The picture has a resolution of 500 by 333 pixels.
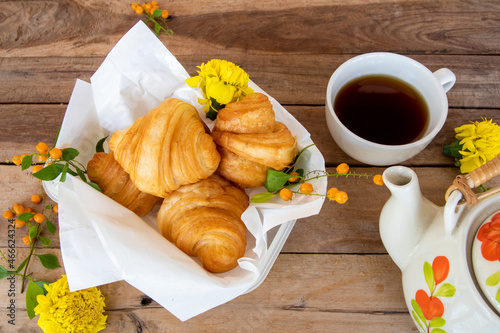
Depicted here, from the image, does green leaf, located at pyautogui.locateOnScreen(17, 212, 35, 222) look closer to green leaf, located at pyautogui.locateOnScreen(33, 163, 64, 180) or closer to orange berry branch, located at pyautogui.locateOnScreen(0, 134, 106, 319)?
orange berry branch, located at pyautogui.locateOnScreen(0, 134, 106, 319)

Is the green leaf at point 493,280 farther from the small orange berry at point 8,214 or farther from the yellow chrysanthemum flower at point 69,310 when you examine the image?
the small orange berry at point 8,214

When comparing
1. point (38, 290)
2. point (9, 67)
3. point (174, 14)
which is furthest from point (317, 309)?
point (9, 67)

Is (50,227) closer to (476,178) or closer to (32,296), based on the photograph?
(32,296)

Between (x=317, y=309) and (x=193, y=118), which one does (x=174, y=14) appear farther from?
(x=317, y=309)

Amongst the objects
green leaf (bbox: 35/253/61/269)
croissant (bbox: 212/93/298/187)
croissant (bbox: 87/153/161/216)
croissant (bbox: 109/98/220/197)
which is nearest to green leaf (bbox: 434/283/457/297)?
croissant (bbox: 212/93/298/187)

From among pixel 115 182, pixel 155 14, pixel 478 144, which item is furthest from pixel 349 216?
pixel 155 14
